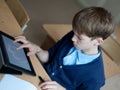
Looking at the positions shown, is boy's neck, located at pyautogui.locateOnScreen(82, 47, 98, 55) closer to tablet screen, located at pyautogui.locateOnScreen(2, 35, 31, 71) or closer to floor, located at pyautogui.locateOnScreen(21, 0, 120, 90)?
tablet screen, located at pyautogui.locateOnScreen(2, 35, 31, 71)

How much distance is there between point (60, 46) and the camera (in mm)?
1402

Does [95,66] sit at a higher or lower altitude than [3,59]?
lower

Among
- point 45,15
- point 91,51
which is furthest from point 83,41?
point 45,15

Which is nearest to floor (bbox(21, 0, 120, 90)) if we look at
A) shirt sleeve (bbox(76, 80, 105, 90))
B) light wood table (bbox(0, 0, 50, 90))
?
light wood table (bbox(0, 0, 50, 90))

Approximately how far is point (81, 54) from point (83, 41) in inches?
4.8

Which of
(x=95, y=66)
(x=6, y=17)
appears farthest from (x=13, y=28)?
(x=95, y=66)

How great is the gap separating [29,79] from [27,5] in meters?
2.12

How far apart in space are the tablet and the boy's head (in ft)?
0.97

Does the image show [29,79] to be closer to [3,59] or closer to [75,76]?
[3,59]

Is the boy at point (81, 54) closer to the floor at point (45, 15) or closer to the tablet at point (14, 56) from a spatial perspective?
the tablet at point (14, 56)

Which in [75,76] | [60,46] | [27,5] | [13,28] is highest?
[13,28]

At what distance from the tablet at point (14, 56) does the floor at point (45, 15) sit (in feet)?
4.37

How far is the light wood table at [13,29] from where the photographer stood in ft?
3.58

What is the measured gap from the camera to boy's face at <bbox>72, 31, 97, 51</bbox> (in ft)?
3.78
